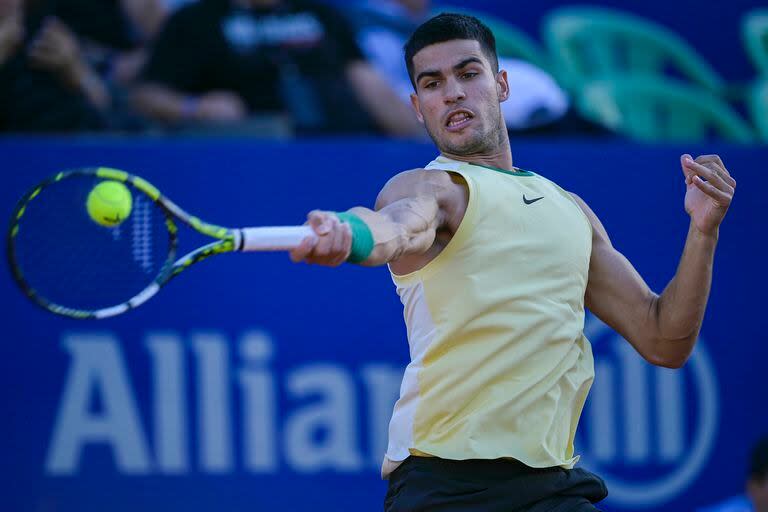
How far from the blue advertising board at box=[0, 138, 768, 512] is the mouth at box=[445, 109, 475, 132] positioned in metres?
2.74

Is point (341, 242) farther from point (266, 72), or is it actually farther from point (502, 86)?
point (266, 72)

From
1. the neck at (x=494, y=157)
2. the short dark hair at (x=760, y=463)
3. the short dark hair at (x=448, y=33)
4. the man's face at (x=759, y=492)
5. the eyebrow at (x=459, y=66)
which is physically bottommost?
the man's face at (x=759, y=492)

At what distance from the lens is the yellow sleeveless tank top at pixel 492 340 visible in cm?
347

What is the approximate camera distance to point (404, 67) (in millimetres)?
7625

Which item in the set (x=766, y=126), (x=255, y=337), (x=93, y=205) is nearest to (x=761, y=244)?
(x=766, y=126)

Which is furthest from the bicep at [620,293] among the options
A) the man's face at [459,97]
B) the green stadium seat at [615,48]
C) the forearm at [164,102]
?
the green stadium seat at [615,48]

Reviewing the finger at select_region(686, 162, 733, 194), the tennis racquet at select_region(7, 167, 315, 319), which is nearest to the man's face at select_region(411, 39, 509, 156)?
the finger at select_region(686, 162, 733, 194)

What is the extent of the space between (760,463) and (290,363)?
2.40 meters

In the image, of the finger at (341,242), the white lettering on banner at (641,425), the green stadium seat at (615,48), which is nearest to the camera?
the finger at (341,242)

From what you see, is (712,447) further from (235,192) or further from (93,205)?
(93,205)

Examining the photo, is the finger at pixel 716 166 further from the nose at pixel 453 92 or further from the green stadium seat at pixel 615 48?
the green stadium seat at pixel 615 48

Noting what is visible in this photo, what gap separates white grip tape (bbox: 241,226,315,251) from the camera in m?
3.05

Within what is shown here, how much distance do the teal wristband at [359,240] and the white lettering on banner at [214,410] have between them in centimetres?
338

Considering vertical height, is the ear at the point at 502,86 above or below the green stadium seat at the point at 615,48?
below
